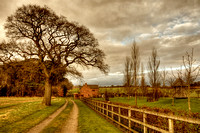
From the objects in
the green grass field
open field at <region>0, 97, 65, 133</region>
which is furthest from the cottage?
the green grass field

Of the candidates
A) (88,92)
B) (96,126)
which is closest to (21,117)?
(96,126)

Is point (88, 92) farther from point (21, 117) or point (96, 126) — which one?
point (96, 126)

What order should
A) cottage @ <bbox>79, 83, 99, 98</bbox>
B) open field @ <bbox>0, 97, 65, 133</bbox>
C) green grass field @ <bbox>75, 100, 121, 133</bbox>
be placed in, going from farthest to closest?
1. cottage @ <bbox>79, 83, 99, 98</bbox>
2. open field @ <bbox>0, 97, 65, 133</bbox>
3. green grass field @ <bbox>75, 100, 121, 133</bbox>

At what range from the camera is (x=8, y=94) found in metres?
58.4

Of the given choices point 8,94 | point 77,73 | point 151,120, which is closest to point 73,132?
point 151,120

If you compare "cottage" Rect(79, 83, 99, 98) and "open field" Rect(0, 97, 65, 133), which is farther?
"cottage" Rect(79, 83, 99, 98)

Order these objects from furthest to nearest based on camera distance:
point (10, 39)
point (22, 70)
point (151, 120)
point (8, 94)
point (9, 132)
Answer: point (8, 94) → point (10, 39) → point (22, 70) → point (9, 132) → point (151, 120)

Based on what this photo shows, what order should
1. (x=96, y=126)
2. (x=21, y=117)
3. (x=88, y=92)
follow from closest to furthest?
(x=96, y=126)
(x=21, y=117)
(x=88, y=92)

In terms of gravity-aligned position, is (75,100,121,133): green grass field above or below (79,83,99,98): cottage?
above

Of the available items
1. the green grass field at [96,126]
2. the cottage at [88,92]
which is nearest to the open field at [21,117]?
the green grass field at [96,126]

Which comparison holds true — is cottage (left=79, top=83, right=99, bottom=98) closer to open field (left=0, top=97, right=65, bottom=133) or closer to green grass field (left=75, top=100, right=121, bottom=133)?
open field (left=0, top=97, right=65, bottom=133)

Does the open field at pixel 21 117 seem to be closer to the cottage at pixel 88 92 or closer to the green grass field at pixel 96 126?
the green grass field at pixel 96 126

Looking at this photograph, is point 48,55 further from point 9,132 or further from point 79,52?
point 9,132

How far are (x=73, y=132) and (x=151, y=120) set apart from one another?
4405 millimetres
